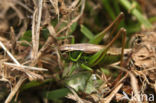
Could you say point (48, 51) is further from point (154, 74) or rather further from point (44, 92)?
point (154, 74)

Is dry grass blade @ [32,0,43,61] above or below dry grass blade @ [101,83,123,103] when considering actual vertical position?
above

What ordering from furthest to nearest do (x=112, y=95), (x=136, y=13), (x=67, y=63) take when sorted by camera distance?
(x=136, y=13)
(x=67, y=63)
(x=112, y=95)

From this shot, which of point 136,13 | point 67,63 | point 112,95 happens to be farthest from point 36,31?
point 136,13

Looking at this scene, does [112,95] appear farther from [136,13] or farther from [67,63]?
[136,13]

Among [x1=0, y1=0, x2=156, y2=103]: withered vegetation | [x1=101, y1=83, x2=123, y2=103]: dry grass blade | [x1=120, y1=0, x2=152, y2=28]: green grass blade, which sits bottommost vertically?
[x1=101, y1=83, x2=123, y2=103]: dry grass blade

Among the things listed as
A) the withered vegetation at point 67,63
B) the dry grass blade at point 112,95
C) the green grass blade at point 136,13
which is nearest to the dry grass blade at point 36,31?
the withered vegetation at point 67,63

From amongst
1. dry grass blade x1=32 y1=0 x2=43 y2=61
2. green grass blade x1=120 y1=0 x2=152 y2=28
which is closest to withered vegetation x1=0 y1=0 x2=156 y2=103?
dry grass blade x1=32 y1=0 x2=43 y2=61

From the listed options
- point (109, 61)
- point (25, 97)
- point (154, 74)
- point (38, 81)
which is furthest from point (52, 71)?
point (154, 74)

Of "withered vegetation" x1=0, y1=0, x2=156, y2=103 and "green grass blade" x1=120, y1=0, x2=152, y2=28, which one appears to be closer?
"withered vegetation" x1=0, y1=0, x2=156, y2=103

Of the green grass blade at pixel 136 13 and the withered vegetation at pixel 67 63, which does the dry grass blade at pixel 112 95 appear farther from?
the green grass blade at pixel 136 13

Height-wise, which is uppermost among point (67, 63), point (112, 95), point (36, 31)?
point (36, 31)

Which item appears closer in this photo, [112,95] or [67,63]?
[112,95]

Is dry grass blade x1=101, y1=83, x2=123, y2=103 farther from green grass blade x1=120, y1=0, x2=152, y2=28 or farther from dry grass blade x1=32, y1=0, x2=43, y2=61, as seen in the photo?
green grass blade x1=120, y1=0, x2=152, y2=28
